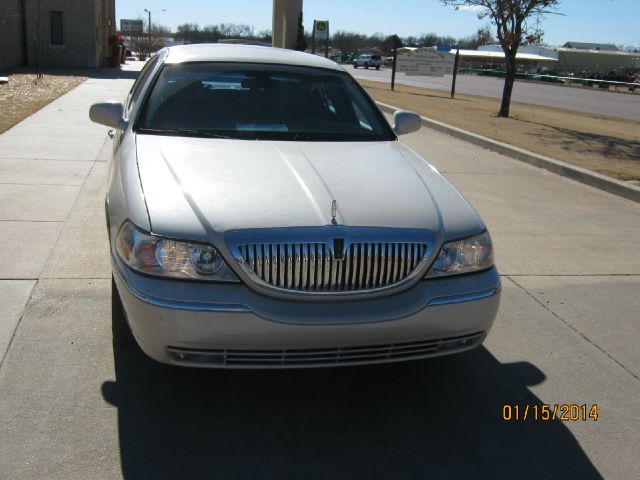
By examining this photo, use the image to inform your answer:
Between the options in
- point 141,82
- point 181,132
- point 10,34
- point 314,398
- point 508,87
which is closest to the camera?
point 314,398

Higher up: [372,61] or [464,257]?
[372,61]

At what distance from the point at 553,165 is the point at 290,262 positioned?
833cm

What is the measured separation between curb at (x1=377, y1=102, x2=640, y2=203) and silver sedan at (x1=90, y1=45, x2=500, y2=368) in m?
5.89

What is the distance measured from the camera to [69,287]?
4.78 meters

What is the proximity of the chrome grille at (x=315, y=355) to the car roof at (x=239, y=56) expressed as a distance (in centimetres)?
263

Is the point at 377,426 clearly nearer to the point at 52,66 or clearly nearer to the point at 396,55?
the point at 396,55

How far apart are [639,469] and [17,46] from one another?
32.7 metres

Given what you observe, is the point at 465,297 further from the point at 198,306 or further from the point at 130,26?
the point at 130,26

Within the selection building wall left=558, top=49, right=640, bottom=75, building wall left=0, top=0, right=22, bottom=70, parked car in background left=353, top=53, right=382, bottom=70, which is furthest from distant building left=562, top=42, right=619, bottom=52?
building wall left=0, top=0, right=22, bottom=70

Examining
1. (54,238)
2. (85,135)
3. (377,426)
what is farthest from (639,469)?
(85,135)

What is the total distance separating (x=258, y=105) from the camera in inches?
188

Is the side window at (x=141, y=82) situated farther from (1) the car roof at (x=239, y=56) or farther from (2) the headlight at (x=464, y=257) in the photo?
(2) the headlight at (x=464, y=257)

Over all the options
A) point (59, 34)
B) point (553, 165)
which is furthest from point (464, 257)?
point (59, 34)

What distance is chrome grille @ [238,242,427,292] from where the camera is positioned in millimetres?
3062
